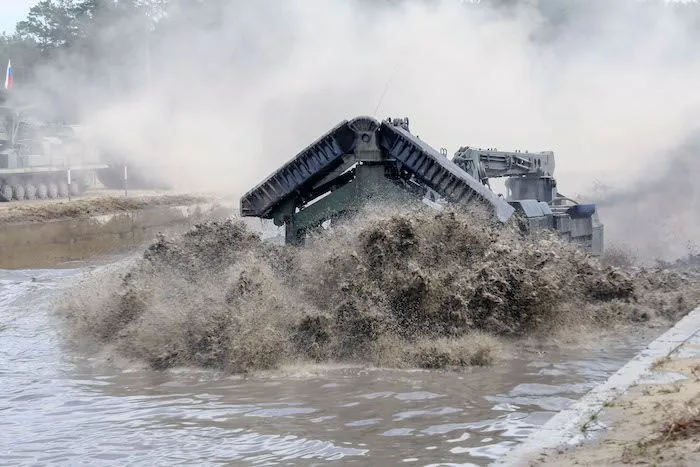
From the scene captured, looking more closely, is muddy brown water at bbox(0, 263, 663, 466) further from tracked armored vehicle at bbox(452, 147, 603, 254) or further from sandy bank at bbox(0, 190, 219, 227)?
sandy bank at bbox(0, 190, 219, 227)

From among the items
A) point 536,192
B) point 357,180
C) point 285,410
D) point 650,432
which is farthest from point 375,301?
point 536,192

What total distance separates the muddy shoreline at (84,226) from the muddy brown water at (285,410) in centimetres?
1193

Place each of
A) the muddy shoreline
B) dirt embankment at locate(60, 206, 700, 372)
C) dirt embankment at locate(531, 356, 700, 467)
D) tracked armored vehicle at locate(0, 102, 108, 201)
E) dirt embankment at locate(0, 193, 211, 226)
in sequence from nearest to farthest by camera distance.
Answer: dirt embankment at locate(531, 356, 700, 467) < dirt embankment at locate(60, 206, 700, 372) < the muddy shoreline < dirt embankment at locate(0, 193, 211, 226) < tracked armored vehicle at locate(0, 102, 108, 201)

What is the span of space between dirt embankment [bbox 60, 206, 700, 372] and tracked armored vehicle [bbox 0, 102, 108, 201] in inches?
742

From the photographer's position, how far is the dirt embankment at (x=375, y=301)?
1009cm

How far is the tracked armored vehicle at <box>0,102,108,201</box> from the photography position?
31203mm

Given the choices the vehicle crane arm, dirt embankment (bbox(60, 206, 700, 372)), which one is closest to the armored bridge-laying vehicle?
dirt embankment (bbox(60, 206, 700, 372))

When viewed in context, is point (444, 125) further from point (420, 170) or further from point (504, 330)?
point (504, 330)

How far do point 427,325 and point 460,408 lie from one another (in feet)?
7.91

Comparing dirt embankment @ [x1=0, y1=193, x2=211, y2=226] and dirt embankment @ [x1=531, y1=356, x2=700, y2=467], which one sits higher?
dirt embankment @ [x1=0, y1=193, x2=211, y2=226]

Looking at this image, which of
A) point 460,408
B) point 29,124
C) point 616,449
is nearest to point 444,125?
point 29,124

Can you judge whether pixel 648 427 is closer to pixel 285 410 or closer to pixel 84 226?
pixel 285 410

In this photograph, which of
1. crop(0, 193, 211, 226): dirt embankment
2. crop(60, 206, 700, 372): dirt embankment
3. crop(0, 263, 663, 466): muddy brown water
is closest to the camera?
crop(0, 263, 663, 466): muddy brown water

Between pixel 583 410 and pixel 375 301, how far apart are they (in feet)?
13.5
